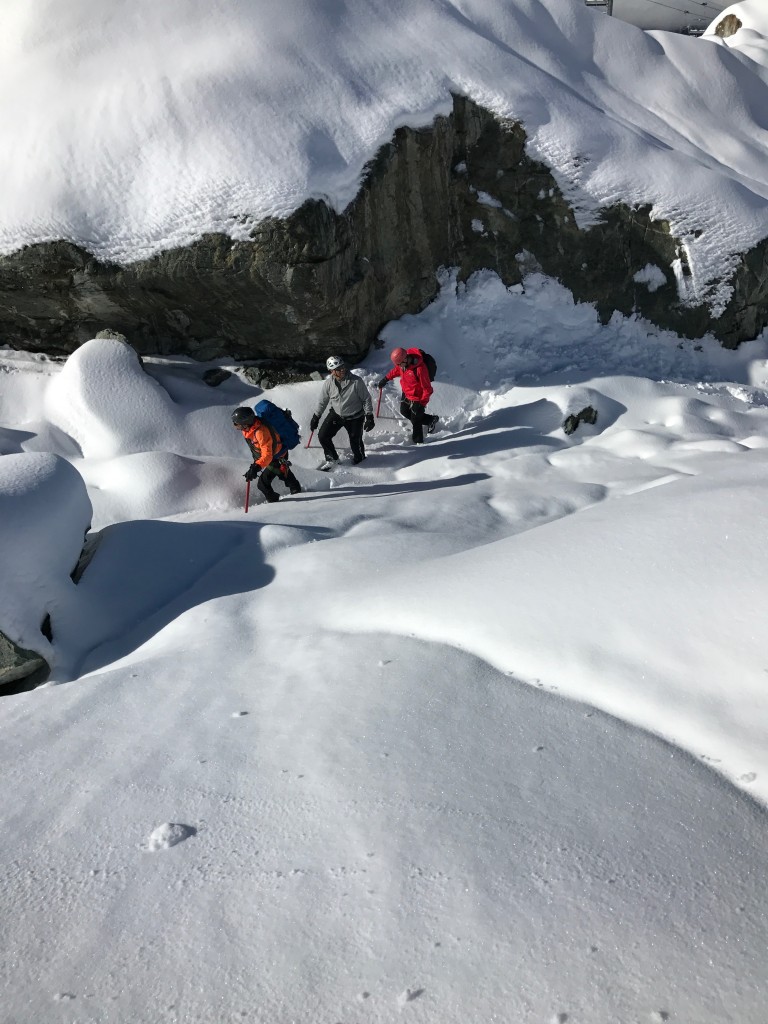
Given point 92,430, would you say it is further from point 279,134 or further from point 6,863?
point 6,863

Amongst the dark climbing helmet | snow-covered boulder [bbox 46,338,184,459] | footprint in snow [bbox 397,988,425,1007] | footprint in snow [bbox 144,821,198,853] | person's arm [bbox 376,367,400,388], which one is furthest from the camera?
person's arm [bbox 376,367,400,388]

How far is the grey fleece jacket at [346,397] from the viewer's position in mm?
8477

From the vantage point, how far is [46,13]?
997 cm

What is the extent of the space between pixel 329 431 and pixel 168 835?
644cm

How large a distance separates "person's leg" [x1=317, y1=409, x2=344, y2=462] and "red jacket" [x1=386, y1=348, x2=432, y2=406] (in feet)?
3.32

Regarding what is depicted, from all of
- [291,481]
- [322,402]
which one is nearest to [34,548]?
[291,481]

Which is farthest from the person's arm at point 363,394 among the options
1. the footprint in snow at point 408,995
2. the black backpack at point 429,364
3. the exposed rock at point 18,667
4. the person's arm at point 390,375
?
the footprint in snow at point 408,995

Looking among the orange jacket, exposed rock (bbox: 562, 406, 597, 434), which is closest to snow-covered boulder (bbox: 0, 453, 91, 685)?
the orange jacket

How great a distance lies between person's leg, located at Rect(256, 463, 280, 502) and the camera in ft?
25.7

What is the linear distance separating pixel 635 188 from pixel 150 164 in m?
6.59

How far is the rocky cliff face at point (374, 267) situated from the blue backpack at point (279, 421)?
1964 millimetres

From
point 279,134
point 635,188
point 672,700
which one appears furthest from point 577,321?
point 672,700

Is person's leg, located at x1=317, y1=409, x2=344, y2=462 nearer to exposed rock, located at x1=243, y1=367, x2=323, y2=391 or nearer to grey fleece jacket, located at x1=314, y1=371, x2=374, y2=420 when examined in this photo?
grey fleece jacket, located at x1=314, y1=371, x2=374, y2=420

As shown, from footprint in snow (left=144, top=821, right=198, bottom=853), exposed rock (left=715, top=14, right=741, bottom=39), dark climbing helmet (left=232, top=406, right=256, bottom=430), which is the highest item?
exposed rock (left=715, top=14, right=741, bottom=39)
